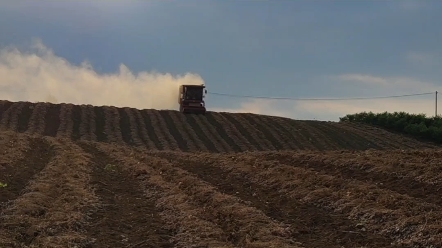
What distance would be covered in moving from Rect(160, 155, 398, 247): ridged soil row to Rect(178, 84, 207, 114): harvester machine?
98.2 ft

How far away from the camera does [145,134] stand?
118ft

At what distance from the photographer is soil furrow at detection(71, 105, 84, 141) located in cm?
3394

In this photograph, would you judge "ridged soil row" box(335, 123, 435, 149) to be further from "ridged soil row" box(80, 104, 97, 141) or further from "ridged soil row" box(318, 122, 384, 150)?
"ridged soil row" box(80, 104, 97, 141)

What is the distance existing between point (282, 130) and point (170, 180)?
2684 centimetres

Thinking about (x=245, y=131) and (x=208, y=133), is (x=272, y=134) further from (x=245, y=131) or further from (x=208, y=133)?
(x=208, y=133)

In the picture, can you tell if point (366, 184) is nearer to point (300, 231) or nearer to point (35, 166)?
point (300, 231)

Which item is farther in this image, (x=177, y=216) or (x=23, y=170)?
(x=23, y=170)

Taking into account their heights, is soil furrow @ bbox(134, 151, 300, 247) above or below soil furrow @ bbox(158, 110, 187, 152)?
below

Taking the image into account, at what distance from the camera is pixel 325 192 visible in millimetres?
11117

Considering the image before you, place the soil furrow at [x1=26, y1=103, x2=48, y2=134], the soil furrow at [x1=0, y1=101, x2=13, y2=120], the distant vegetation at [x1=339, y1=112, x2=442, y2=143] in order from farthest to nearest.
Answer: the distant vegetation at [x1=339, y1=112, x2=442, y2=143], the soil furrow at [x1=0, y1=101, x2=13, y2=120], the soil furrow at [x1=26, y1=103, x2=48, y2=134]

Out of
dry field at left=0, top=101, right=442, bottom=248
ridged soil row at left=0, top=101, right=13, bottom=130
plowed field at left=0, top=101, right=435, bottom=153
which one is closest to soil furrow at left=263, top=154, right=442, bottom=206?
dry field at left=0, top=101, right=442, bottom=248

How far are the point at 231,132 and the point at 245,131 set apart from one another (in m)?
1.21

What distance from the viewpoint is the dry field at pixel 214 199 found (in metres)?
8.07

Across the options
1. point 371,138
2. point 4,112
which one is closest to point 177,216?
point 371,138
